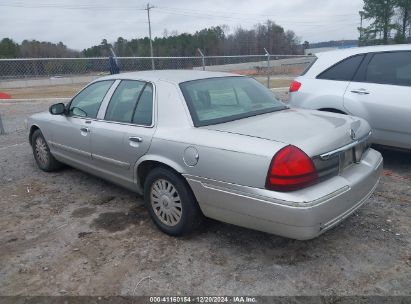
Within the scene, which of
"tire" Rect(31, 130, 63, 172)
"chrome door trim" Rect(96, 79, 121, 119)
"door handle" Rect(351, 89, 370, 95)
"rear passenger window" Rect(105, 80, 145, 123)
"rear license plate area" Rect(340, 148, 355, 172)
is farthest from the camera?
"tire" Rect(31, 130, 63, 172)

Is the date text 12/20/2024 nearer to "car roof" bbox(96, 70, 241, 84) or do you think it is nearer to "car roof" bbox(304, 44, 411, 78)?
"car roof" bbox(96, 70, 241, 84)

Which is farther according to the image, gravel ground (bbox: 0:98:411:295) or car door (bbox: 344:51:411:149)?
car door (bbox: 344:51:411:149)

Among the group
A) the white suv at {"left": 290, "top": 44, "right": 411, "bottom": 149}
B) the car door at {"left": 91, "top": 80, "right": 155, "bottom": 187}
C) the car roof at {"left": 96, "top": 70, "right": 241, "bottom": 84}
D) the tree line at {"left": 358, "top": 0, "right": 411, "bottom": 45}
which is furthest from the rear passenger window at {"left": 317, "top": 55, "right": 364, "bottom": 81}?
the tree line at {"left": 358, "top": 0, "right": 411, "bottom": 45}

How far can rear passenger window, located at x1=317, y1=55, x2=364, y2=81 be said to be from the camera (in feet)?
17.7

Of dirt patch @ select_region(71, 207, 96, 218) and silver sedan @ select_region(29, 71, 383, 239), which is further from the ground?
silver sedan @ select_region(29, 71, 383, 239)

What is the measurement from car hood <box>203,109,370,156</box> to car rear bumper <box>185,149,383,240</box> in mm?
288

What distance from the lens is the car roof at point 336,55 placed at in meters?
5.30

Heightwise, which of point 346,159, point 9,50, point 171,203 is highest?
point 9,50

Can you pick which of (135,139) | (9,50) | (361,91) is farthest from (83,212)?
(9,50)

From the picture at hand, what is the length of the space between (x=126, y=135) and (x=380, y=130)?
3.22 m

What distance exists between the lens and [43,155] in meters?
5.67

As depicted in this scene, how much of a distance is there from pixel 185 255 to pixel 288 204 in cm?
106

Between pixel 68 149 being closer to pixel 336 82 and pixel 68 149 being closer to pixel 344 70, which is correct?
pixel 336 82

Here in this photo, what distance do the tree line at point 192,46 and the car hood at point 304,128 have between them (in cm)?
3171
